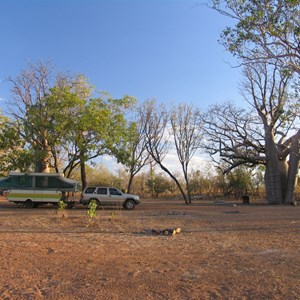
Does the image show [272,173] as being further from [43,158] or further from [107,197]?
[43,158]

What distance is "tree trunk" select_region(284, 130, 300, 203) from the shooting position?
1258 inches

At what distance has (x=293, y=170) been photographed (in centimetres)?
3247

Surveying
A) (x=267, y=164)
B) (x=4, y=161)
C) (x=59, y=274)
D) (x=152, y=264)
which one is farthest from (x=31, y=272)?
(x=267, y=164)

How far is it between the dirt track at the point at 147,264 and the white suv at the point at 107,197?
1160cm

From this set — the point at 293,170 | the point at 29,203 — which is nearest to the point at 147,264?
the point at 29,203

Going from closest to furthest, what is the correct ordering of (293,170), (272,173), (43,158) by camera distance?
(43,158), (293,170), (272,173)

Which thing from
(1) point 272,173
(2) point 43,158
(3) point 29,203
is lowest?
(3) point 29,203

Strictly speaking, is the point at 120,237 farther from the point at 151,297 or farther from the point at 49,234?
the point at 151,297

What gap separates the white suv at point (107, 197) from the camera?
24391 mm

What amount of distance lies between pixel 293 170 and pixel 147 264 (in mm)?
28030

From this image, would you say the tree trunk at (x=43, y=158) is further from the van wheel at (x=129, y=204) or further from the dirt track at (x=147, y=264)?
the dirt track at (x=147, y=264)

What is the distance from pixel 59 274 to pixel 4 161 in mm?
22586

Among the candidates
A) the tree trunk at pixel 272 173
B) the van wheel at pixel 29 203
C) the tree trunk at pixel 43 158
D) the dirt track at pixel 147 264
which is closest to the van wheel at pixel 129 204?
the van wheel at pixel 29 203

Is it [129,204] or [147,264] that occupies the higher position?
[129,204]
